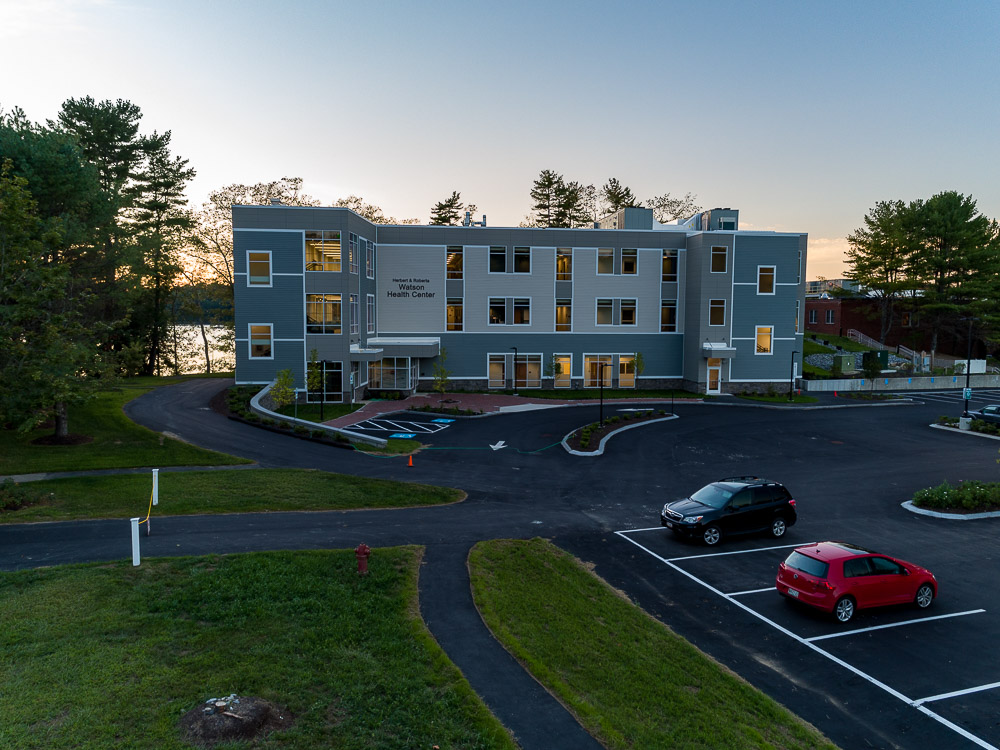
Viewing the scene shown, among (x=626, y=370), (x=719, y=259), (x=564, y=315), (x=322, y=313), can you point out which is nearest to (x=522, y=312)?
(x=564, y=315)

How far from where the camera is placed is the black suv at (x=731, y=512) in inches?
721

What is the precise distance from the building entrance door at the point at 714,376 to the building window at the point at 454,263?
22.0 metres

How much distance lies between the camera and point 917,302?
69.4 meters

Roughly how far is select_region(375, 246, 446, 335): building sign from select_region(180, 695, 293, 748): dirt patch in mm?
42979

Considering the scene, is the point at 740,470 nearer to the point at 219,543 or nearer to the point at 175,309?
the point at 219,543

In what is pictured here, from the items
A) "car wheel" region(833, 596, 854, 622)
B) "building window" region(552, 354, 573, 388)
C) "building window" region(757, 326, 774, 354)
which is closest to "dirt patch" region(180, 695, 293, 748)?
"car wheel" region(833, 596, 854, 622)

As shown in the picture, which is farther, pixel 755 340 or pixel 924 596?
pixel 755 340

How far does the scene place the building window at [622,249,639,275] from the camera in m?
52.7

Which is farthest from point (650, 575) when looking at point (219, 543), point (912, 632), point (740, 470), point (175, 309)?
point (175, 309)

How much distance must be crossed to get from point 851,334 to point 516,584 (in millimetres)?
77242

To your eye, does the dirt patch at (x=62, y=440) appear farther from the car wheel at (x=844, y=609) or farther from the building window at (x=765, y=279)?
the building window at (x=765, y=279)

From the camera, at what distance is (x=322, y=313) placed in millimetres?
42031

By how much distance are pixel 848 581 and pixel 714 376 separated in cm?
3976

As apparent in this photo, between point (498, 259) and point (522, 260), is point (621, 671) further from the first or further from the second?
point (522, 260)
